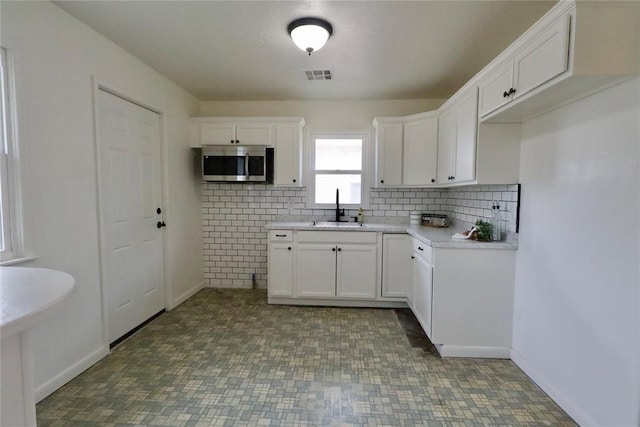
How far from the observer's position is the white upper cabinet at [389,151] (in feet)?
11.9

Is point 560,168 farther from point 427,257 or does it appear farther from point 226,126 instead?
point 226,126

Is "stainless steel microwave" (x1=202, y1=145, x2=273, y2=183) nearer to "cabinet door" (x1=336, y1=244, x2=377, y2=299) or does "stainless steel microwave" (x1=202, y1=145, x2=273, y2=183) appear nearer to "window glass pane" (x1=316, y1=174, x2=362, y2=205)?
"window glass pane" (x1=316, y1=174, x2=362, y2=205)

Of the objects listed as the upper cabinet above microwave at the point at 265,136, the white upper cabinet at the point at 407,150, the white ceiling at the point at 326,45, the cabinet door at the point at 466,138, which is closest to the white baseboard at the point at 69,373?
the upper cabinet above microwave at the point at 265,136

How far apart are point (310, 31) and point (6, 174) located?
210 cm

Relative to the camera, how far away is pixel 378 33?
7.59 ft

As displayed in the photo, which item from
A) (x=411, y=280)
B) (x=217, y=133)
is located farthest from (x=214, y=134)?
(x=411, y=280)

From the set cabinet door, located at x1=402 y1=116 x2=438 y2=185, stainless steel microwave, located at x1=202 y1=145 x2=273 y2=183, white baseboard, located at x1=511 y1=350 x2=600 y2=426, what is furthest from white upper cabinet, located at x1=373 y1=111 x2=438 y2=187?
white baseboard, located at x1=511 y1=350 x2=600 y2=426

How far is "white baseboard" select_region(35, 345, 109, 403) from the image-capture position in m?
1.92

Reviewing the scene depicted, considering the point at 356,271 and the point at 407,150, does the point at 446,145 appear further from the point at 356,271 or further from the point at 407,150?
the point at 356,271

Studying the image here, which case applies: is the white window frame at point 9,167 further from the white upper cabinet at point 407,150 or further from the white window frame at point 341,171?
the white upper cabinet at point 407,150

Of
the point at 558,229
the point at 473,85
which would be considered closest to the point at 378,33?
the point at 473,85

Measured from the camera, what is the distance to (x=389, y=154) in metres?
3.67

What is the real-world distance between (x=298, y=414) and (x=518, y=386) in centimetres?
154

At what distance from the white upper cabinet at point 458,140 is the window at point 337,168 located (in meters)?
1.09
